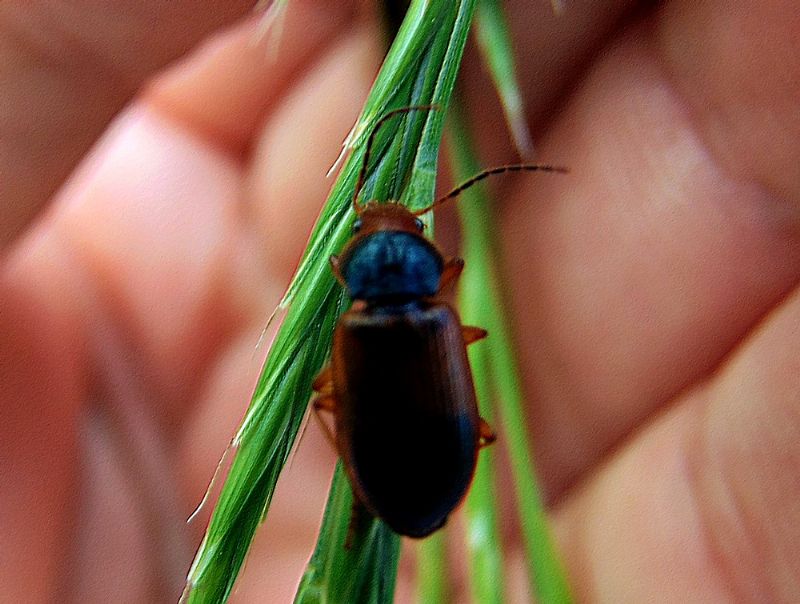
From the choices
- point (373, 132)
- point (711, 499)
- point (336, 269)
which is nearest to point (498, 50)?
point (373, 132)

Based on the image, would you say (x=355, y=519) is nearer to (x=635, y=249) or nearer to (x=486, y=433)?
(x=486, y=433)

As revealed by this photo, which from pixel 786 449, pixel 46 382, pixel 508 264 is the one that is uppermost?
pixel 508 264

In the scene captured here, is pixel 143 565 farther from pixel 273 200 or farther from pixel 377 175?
pixel 377 175

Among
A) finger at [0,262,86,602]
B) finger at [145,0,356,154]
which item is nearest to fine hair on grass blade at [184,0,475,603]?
finger at [0,262,86,602]

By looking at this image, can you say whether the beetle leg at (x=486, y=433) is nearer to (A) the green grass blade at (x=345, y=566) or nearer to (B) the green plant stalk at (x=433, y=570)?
(B) the green plant stalk at (x=433, y=570)

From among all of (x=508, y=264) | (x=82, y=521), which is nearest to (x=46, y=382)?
(x=82, y=521)

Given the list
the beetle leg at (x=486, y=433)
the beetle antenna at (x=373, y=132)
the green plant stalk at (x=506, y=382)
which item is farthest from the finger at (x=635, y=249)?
the beetle antenna at (x=373, y=132)
